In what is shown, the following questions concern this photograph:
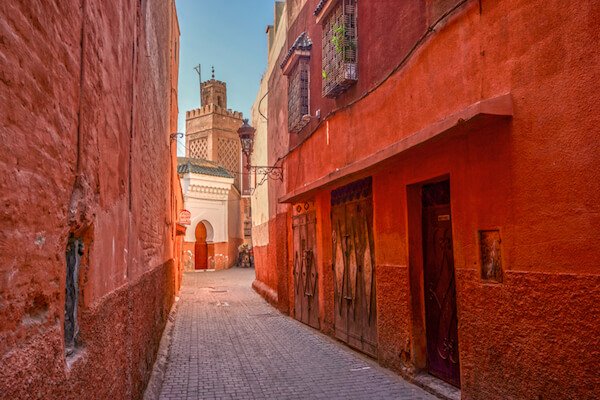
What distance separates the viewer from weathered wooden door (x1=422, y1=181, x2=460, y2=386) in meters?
5.65

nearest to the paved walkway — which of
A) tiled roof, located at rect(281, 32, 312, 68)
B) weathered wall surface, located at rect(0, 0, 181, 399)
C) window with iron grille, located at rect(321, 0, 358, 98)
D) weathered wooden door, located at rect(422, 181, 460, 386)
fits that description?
weathered wooden door, located at rect(422, 181, 460, 386)

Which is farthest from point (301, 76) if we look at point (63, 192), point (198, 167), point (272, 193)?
point (198, 167)

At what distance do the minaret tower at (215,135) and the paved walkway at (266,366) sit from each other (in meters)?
33.4

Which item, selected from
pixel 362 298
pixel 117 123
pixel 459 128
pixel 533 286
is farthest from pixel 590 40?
pixel 362 298

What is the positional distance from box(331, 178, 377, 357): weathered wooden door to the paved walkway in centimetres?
35

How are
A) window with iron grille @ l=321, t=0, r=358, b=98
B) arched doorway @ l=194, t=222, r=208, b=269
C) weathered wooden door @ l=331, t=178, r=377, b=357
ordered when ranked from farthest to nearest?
arched doorway @ l=194, t=222, r=208, b=269
window with iron grille @ l=321, t=0, r=358, b=98
weathered wooden door @ l=331, t=178, r=377, b=357

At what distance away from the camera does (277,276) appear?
44.0 ft

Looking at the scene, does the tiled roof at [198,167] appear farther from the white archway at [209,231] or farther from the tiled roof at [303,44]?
the tiled roof at [303,44]

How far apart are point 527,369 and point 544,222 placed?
3.98ft

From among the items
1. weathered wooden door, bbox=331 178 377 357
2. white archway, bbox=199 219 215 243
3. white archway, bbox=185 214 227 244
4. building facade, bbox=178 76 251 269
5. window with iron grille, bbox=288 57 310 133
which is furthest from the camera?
white archway, bbox=199 219 215 243

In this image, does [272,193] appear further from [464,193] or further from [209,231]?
[209,231]

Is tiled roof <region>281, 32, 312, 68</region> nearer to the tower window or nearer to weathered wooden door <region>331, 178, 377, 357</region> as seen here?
weathered wooden door <region>331, 178, 377, 357</region>

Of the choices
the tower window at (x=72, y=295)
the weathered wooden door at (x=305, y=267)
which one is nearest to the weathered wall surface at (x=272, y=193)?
the weathered wooden door at (x=305, y=267)

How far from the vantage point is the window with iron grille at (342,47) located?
7.88m
